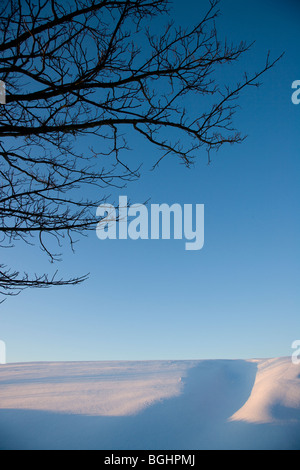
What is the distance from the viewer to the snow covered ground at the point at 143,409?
28.2 metres

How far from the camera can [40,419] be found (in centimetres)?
3103

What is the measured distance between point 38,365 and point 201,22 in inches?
1850

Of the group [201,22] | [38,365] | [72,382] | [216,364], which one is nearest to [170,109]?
[201,22]

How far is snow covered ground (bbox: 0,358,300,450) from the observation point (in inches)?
1112

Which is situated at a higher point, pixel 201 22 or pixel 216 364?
pixel 201 22

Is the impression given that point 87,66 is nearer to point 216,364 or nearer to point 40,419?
point 40,419

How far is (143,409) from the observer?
33.7 m
